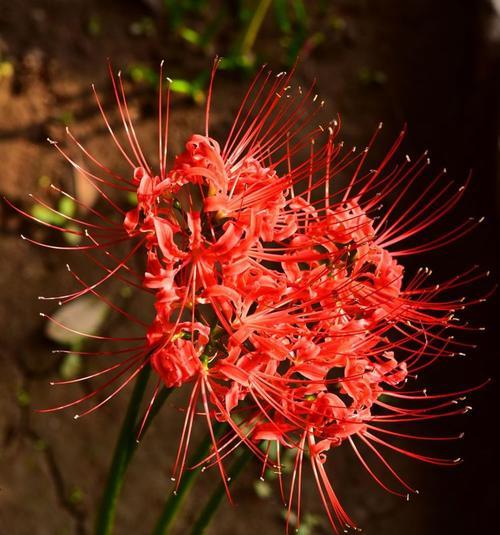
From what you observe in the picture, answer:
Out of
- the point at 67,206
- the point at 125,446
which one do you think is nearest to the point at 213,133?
the point at 67,206

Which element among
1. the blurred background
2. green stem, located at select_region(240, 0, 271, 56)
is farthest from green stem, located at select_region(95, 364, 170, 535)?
green stem, located at select_region(240, 0, 271, 56)

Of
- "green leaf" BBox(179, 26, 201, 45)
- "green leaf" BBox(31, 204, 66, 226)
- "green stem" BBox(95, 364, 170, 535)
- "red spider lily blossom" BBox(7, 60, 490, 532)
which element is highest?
"red spider lily blossom" BBox(7, 60, 490, 532)

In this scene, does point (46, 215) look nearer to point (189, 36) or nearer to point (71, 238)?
point (71, 238)

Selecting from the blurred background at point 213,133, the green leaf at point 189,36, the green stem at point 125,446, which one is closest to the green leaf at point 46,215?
the blurred background at point 213,133

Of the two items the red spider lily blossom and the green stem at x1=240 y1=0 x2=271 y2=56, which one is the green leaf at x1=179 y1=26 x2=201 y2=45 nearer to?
the green stem at x1=240 y1=0 x2=271 y2=56

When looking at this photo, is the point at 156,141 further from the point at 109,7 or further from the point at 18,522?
the point at 18,522

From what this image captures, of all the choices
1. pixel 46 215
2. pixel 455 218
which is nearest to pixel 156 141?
pixel 46 215

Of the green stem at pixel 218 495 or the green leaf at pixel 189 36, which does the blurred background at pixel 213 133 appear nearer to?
the green leaf at pixel 189 36
